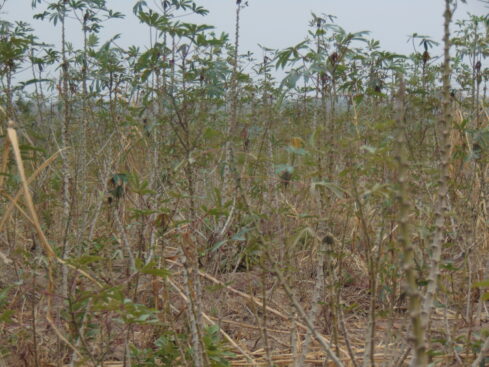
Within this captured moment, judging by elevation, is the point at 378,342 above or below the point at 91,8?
below

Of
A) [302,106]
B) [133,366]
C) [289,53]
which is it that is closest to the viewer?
[289,53]

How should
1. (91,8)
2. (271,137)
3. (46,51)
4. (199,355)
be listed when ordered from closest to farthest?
(199,355) < (91,8) < (46,51) < (271,137)

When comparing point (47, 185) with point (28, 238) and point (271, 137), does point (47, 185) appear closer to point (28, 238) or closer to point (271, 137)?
point (28, 238)

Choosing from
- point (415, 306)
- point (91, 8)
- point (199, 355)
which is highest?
point (91, 8)

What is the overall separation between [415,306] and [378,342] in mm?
1875

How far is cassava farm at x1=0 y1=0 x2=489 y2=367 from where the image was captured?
1.33 metres

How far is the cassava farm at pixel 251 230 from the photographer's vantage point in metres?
1.33

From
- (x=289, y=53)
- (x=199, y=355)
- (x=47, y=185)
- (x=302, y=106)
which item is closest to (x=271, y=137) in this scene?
(x=47, y=185)

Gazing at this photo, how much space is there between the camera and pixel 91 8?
311 cm

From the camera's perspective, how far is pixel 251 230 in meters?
1.34

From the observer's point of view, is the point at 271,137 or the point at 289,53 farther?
the point at 271,137

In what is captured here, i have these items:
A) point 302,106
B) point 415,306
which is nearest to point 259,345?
point 415,306

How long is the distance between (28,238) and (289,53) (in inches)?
119

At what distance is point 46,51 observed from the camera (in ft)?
11.2
